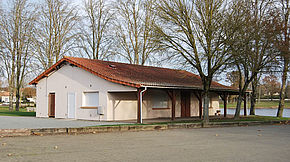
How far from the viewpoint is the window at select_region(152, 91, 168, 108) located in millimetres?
25500

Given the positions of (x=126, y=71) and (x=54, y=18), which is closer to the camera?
(x=126, y=71)

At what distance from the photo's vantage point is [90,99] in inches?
915

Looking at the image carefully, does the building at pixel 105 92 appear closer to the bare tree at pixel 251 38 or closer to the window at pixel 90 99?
the window at pixel 90 99

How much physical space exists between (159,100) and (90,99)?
222 inches

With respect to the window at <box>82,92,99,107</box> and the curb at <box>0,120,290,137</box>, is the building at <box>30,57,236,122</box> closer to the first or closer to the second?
the window at <box>82,92,99,107</box>

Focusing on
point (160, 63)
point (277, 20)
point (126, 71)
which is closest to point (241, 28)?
point (160, 63)

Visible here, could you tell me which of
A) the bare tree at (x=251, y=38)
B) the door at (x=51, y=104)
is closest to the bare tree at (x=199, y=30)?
the bare tree at (x=251, y=38)

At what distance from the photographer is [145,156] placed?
8258mm

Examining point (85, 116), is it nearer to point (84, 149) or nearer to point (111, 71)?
point (111, 71)

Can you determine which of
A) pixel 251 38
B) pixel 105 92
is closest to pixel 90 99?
pixel 105 92

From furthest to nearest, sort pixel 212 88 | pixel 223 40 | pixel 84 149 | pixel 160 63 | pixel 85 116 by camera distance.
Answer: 1. pixel 212 88
2. pixel 85 116
3. pixel 160 63
4. pixel 223 40
5. pixel 84 149

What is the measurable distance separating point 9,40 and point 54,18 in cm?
587

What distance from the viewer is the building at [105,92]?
21.6m

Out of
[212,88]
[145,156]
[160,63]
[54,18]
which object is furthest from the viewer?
[54,18]
